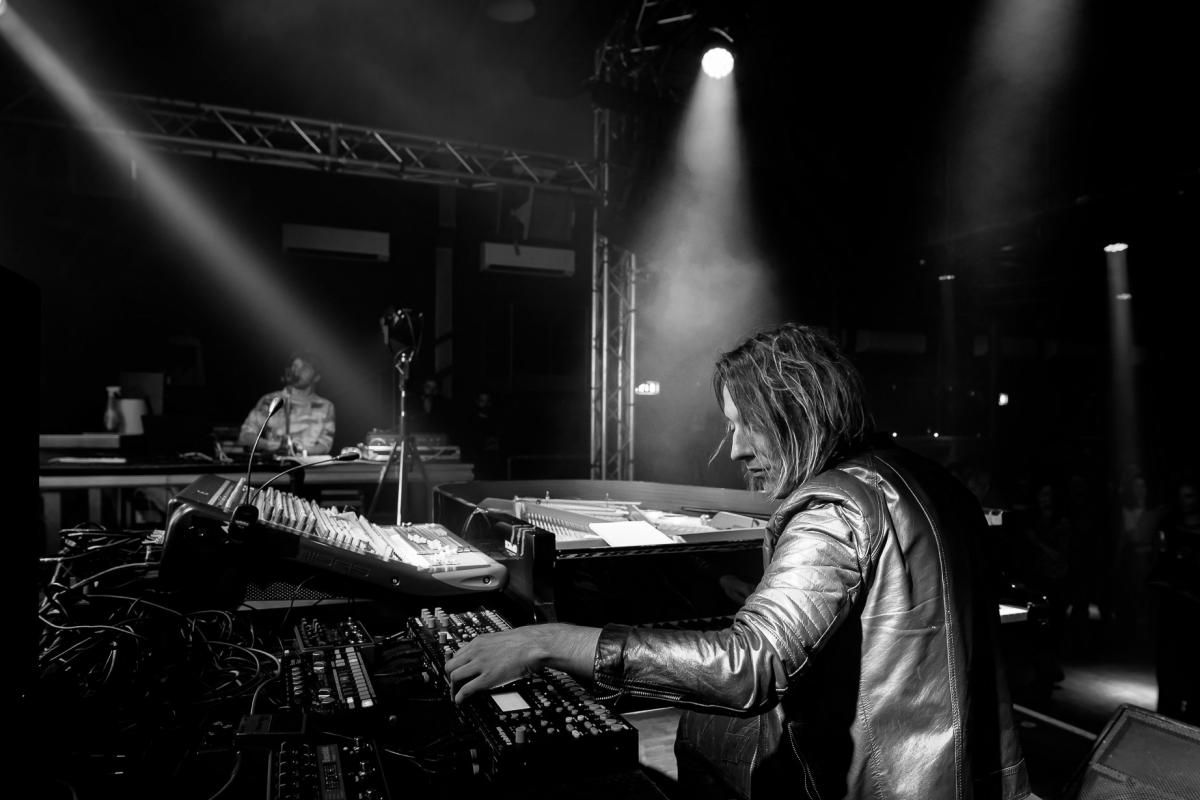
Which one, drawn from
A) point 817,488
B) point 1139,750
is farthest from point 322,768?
point 1139,750

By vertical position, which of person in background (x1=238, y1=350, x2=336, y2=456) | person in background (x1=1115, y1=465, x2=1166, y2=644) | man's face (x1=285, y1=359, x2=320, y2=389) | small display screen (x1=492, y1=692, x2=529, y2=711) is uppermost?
man's face (x1=285, y1=359, x2=320, y2=389)

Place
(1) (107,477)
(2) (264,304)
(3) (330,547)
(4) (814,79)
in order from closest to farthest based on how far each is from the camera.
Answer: (3) (330,547), (1) (107,477), (4) (814,79), (2) (264,304)

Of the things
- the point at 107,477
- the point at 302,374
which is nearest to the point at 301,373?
the point at 302,374

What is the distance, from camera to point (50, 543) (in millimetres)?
4023

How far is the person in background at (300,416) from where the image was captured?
6.18m

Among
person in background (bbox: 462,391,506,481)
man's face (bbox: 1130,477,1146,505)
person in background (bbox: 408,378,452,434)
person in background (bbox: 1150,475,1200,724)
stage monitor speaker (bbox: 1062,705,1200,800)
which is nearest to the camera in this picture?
stage monitor speaker (bbox: 1062,705,1200,800)

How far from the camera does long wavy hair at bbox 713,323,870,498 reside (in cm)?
119

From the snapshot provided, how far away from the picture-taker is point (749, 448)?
1.26 m

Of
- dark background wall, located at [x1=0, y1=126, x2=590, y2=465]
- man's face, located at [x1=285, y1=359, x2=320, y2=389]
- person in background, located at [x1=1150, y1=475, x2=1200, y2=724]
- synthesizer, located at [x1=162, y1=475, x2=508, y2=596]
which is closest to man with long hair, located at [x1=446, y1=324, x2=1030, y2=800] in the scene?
synthesizer, located at [x1=162, y1=475, x2=508, y2=596]

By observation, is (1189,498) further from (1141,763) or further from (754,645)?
(754,645)

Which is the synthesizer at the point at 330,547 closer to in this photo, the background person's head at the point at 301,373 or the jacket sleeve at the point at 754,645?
the jacket sleeve at the point at 754,645

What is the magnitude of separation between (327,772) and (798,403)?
840 mm

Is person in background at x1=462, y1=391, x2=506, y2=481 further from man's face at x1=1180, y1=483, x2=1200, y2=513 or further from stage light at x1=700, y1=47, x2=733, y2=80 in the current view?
man's face at x1=1180, y1=483, x2=1200, y2=513

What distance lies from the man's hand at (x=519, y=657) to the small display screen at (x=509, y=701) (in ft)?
0.22
